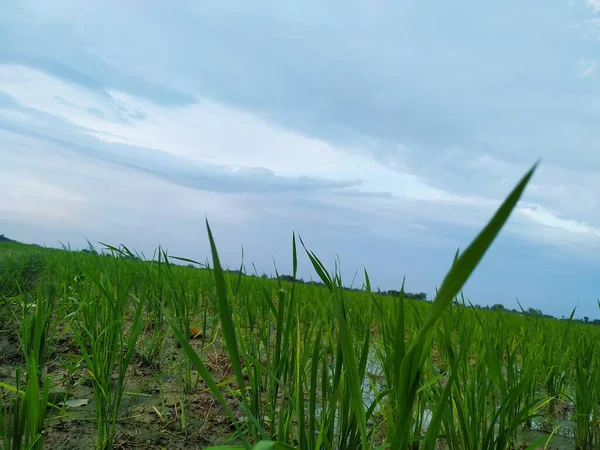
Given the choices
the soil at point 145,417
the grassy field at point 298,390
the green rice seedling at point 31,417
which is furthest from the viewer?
the soil at point 145,417

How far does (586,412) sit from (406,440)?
1.00 m

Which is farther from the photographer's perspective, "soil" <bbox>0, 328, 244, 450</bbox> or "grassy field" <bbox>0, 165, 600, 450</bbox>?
"soil" <bbox>0, 328, 244, 450</bbox>

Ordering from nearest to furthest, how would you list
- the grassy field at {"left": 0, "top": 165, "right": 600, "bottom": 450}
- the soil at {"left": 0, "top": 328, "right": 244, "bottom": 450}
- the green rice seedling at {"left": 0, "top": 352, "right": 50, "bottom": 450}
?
1. the grassy field at {"left": 0, "top": 165, "right": 600, "bottom": 450}
2. the green rice seedling at {"left": 0, "top": 352, "right": 50, "bottom": 450}
3. the soil at {"left": 0, "top": 328, "right": 244, "bottom": 450}

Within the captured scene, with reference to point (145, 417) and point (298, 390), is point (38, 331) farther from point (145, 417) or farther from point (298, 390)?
point (298, 390)

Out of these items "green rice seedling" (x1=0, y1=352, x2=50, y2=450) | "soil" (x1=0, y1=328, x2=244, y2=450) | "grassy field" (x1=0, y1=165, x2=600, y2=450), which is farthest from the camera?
"soil" (x1=0, y1=328, x2=244, y2=450)

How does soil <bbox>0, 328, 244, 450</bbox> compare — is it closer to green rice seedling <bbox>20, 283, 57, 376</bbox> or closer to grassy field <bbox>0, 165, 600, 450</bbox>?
grassy field <bbox>0, 165, 600, 450</bbox>

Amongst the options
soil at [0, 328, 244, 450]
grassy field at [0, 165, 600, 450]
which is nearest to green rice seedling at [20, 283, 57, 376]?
grassy field at [0, 165, 600, 450]

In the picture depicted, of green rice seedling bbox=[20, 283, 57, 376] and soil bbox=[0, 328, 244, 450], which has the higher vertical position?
green rice seedling bbox=[20, 283, 57, 376]

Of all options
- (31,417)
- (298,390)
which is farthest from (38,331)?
(298,390)

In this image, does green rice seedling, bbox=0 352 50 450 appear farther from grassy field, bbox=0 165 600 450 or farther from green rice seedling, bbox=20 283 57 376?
green rice seedling, bbox=20 283 57 376

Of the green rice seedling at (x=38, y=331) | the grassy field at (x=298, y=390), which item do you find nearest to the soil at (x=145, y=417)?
the grassy field at (x=298, y=390)

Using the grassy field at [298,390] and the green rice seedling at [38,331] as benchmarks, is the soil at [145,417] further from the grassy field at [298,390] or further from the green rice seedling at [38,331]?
the green rice seedling at [38,331]

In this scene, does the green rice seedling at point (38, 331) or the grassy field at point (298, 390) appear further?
the green rice seedling at point (38, 331)

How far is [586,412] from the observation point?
1508 mm
